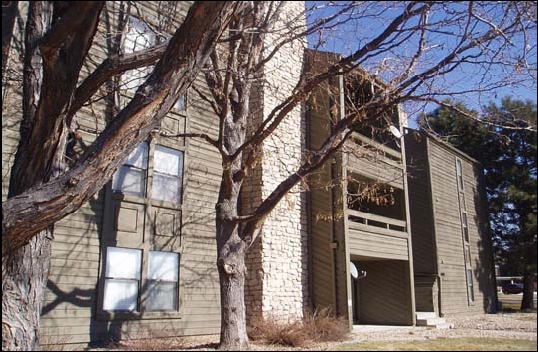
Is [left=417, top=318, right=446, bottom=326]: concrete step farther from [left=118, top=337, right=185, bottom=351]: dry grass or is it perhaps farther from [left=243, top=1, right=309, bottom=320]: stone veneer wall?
[left=118, top=337, right=185, bottom=351]: dry grass

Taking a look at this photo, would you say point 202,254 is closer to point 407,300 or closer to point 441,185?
point 407,300

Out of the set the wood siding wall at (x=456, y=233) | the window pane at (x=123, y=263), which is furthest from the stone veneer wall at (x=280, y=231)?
the wood siding wall at (x=456, y=233)

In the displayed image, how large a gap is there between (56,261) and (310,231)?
771cm

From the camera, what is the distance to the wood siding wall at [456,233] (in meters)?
22.5

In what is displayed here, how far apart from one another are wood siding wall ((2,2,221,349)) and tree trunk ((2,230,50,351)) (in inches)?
130

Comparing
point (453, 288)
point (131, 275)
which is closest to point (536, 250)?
point (453, 288)

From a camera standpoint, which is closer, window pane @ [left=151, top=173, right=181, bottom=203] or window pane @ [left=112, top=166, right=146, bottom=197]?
window pane @ [left=112, top=166, right=146, bottom=197]

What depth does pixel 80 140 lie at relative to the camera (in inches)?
441

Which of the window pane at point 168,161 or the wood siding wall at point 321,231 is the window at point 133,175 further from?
the wood siding wall at point 321,231

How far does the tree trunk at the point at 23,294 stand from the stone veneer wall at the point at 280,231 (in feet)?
23.7

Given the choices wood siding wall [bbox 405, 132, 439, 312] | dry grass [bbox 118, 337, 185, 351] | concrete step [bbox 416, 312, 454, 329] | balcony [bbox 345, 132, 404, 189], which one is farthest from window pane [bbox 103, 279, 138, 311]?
wood siding wall [bbox 405, 132, 439, 312]

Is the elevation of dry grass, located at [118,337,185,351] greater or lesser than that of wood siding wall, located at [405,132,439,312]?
lesser

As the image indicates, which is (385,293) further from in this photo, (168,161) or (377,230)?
(168,161)

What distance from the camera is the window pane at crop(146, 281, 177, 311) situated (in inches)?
468
